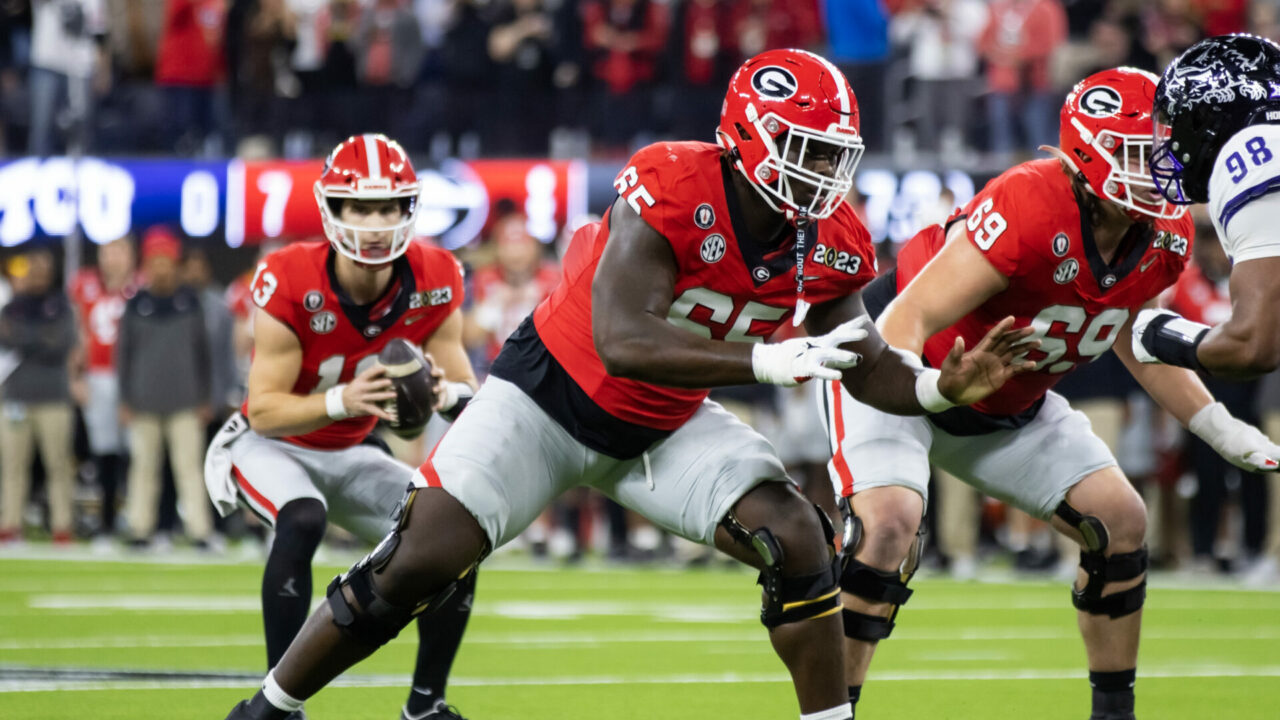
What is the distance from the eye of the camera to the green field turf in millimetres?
5469

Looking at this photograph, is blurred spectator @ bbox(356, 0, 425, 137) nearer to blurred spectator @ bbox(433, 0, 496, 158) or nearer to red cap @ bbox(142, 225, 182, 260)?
blurred spectator @ bbox(433, 0, 496, 158)

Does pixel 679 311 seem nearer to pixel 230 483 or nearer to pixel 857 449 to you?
pixel 857 449

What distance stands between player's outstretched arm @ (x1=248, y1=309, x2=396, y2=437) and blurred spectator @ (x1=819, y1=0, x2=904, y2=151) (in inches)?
298

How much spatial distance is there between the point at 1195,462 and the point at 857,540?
610 cm

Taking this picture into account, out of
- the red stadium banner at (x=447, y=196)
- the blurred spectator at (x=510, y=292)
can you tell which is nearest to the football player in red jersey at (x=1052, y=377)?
the blurred spectator at (x=510, y=292)

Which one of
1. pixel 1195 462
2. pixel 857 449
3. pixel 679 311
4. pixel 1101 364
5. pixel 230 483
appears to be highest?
pixel 679 311

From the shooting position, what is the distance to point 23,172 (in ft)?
42.0

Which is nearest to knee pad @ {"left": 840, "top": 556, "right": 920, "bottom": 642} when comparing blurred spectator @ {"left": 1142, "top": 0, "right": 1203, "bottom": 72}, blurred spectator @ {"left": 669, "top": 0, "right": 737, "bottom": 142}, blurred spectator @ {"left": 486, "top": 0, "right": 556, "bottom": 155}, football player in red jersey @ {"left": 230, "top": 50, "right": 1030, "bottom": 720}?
football player in red jersey @ {"left": 230, "top": 50, "right": 1030, "bottom": 720}

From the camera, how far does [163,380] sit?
11.1m

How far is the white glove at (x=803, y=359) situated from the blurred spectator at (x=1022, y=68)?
8596mm

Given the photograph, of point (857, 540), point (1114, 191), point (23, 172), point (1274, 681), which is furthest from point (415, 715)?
point (23, 172)

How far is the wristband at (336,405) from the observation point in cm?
498

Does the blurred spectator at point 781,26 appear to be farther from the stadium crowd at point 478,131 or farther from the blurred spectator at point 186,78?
the blurred spectator at point 186,78

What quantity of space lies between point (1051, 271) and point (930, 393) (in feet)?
2.50
